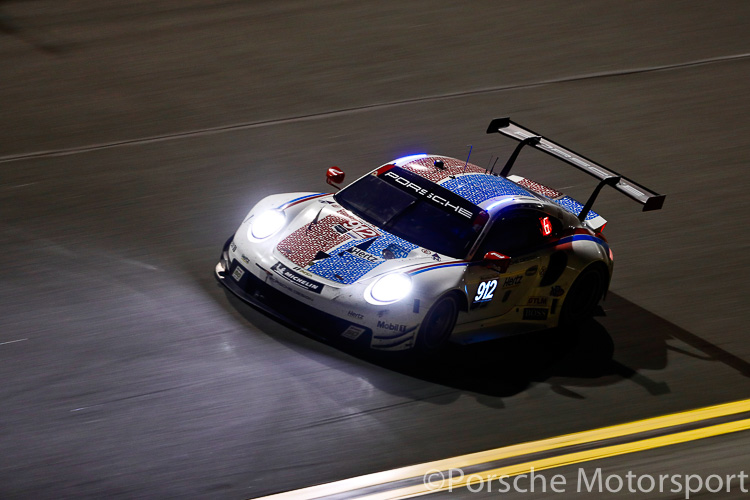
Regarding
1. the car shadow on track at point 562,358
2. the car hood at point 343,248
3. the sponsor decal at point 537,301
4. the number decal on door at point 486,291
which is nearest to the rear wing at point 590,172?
the sponsor decal at point 537,301

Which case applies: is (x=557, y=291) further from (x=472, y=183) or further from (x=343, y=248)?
(x=343, y=248)

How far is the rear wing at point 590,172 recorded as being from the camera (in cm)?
810

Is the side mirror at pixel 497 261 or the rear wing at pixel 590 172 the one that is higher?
the rear wing at pixel 590 172

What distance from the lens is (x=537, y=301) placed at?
27.0 ft

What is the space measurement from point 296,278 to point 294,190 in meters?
3.47

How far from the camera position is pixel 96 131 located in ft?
38.8

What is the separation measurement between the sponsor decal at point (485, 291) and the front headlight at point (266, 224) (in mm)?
1823

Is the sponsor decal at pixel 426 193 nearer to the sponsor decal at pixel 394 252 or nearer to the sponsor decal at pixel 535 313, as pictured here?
the sponsor decal at pixel 394 252

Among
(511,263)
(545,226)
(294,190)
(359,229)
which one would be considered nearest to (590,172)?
(545,226)

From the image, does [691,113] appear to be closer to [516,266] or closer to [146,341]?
[516,266]

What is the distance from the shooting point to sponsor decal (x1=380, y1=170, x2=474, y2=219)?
803 centimetres

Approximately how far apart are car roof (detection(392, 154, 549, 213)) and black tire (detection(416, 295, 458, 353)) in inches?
39.9

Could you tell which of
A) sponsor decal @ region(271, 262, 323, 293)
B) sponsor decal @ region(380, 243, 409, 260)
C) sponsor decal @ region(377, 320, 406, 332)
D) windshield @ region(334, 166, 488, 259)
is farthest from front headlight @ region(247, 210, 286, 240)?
sponsor decal @ region(377, 320, 406, 332)

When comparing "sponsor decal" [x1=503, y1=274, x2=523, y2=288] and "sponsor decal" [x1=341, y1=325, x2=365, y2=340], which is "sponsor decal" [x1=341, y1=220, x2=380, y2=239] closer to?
"sponsor decal" [x1=341, y1=325, x2=365, y2=340]
